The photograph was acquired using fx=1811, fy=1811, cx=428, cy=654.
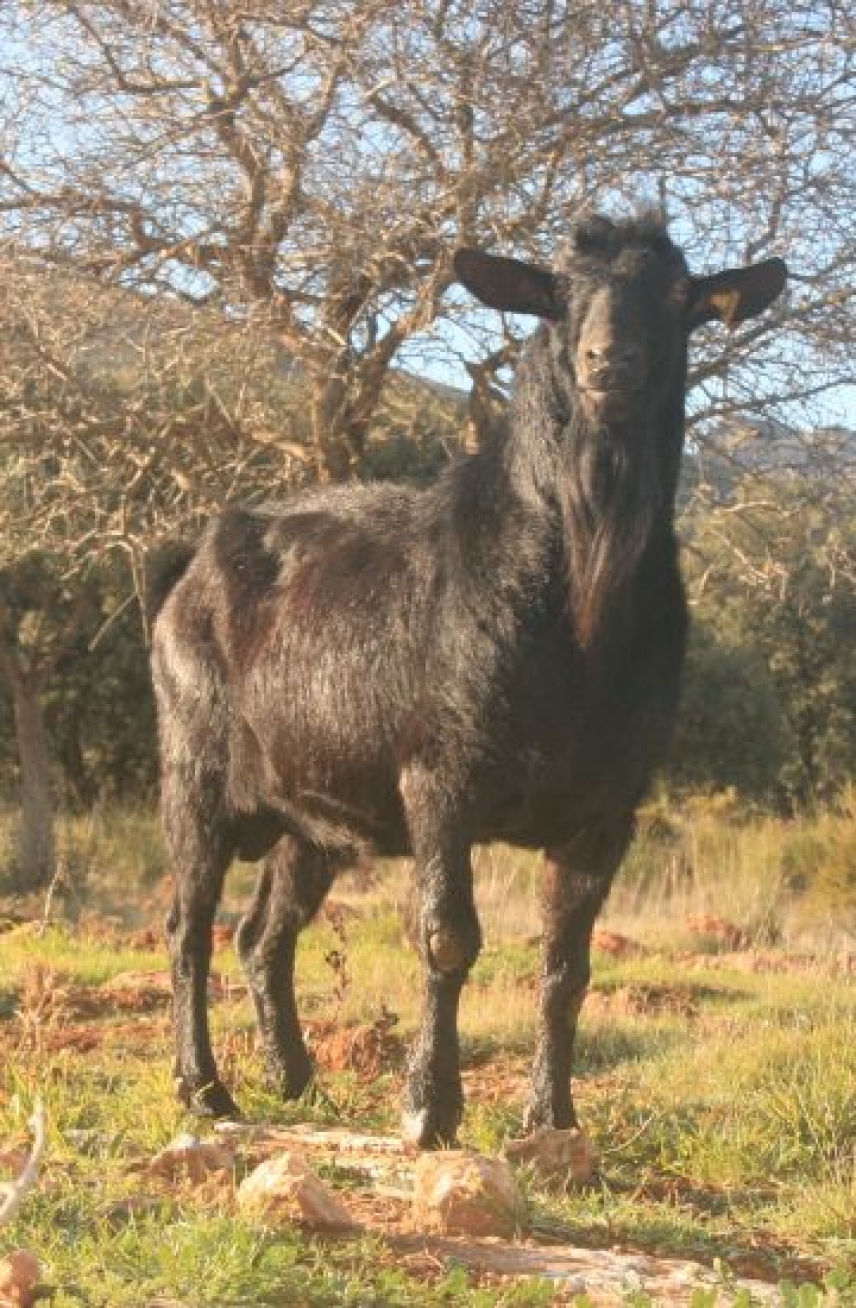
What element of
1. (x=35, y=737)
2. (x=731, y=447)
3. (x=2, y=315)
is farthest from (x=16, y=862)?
(x=731, y=447)

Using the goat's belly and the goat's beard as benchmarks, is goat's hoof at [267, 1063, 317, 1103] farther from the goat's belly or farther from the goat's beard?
the goat's beard

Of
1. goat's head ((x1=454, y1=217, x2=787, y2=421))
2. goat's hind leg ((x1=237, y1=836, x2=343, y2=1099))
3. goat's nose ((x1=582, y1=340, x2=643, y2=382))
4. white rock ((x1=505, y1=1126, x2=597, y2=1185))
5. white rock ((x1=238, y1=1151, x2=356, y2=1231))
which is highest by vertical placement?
goat's head ((x1=454, y1=217, x2=787, y2=421))

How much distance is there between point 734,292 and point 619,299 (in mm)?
578

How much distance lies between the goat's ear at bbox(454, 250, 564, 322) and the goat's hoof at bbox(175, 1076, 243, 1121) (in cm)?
257

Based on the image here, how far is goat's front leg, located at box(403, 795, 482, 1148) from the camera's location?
508cm

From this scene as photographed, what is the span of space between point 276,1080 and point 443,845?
1516 mm

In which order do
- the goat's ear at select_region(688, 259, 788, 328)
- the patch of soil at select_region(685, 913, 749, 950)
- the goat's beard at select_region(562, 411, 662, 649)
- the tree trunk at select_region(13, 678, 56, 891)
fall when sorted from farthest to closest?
the tree trunk at select_region(13, 678, 56, 891), the patch of soil at select_region(685, 913, 749, 950), the goat's ear at select_region(688, 259, 788, 328), the goat's beard at select_region(562, 411, 662, 649)

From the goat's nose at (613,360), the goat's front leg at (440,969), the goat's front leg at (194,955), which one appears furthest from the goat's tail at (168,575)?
the goat's nose at (613,360)

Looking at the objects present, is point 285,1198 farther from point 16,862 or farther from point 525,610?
point 16,862

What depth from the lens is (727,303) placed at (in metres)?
5.31

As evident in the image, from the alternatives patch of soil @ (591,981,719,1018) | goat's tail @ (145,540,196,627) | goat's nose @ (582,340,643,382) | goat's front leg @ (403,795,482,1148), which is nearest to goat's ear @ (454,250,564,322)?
goat's nose @ (582,340,643,382)

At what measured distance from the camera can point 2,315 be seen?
995 cm

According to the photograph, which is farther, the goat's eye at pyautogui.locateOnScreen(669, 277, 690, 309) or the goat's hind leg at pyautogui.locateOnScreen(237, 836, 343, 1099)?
the goat's hind leg at pyautogui.locateOnScreen(237, 836, 343, 1099)

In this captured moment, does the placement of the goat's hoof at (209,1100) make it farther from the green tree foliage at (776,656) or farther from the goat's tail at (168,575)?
the green tree foliage at (776,656)
